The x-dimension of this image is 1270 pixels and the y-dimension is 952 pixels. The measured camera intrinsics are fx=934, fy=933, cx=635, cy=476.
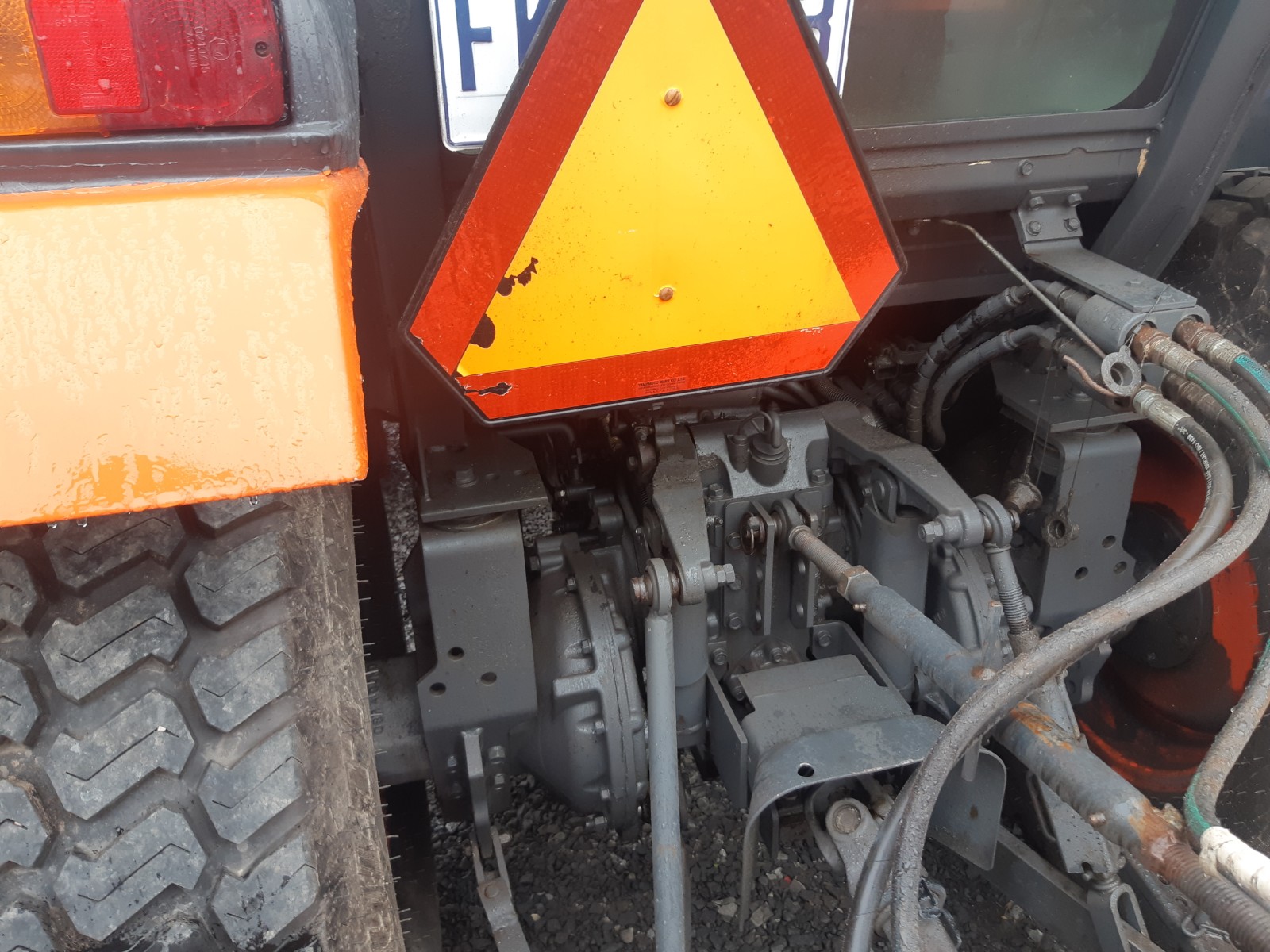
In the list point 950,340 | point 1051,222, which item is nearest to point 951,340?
point 950,340

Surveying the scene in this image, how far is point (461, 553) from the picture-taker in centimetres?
130

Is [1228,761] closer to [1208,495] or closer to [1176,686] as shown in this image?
[1208,495]

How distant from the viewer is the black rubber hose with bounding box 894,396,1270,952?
0.89m

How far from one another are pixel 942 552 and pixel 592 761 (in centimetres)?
68

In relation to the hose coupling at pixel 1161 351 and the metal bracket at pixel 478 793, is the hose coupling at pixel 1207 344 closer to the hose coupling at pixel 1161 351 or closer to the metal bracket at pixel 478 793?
the hose coupling at pixel 1161 351

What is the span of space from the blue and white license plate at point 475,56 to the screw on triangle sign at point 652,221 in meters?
0.13

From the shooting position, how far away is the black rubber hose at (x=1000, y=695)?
2.93ft

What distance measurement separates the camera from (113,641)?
0.90 m

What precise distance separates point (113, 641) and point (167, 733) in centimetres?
10

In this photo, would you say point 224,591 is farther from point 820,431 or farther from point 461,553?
point 820,431

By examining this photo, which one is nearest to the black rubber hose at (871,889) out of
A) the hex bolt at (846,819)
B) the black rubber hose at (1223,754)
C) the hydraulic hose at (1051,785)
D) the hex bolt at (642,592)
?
the hydraulic hose at (1051,785)

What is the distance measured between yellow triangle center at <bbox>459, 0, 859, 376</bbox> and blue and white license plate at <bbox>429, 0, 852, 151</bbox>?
151mm

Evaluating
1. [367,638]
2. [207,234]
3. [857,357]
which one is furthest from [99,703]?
[857,357]

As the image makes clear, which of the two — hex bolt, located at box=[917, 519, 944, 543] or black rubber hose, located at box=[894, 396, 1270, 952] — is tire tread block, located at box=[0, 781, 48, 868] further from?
hex bolt, located at box=[917, 519, 944, 543]
